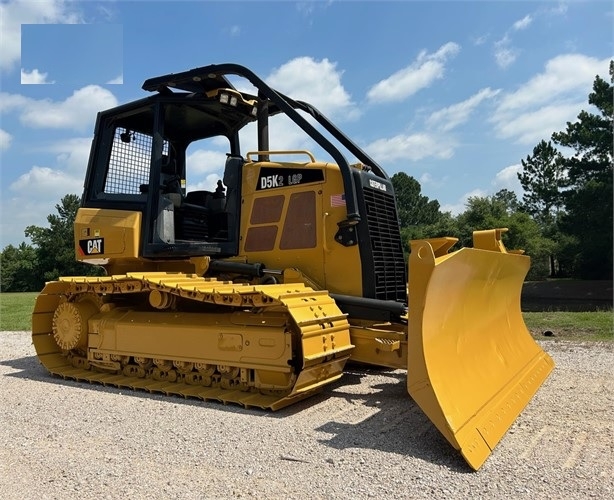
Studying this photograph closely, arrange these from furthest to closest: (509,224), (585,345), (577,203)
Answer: (509,224)
(577,203)
(585,345)

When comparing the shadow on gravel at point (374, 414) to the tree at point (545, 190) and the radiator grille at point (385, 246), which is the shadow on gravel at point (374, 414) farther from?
the tree at point (545, 190)

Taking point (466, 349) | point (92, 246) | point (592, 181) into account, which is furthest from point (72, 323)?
point (592, 181)

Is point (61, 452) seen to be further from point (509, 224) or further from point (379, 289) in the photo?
point (509, 224)

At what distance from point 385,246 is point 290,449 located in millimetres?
2999

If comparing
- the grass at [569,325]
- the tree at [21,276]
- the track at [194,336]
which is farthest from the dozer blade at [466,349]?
the tree at [21,276]

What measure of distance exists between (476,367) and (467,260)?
977mm

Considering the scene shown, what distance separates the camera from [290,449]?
156 inches

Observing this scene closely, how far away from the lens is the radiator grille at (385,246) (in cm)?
605

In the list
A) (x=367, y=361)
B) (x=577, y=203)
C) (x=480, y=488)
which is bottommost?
(x=480, y=488)

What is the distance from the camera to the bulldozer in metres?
4.63

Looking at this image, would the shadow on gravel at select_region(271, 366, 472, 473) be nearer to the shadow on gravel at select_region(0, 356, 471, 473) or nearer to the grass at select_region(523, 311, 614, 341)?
the shadow on gravel at select_region(0, 356, 471, 473)

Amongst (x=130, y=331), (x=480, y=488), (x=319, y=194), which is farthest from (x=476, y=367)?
(x=130, y=331)

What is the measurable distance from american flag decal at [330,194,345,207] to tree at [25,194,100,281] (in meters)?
47.5

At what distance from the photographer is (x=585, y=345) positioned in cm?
890
